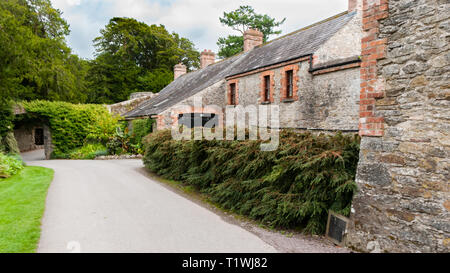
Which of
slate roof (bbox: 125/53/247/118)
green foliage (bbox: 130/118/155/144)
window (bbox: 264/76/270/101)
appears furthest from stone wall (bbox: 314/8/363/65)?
green foliage (bbox: 130/118/155/144)

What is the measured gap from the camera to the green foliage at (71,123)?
20.0m

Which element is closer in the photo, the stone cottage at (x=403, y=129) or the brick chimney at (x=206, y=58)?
the stone cottage at (x=403, y=129)

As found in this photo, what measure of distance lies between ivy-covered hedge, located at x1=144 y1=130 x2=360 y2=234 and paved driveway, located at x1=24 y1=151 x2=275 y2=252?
668mm

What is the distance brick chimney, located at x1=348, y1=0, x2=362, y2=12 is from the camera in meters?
14.8

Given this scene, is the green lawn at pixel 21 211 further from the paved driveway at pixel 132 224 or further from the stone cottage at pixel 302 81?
the stone cottage at pixel 302 81

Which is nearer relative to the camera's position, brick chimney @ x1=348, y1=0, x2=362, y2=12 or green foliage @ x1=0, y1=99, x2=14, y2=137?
brick chimney @ x1=348, y1=0, x2=362, y2=12

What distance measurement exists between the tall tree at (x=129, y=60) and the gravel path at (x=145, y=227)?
102 ft

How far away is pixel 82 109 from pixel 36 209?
15.9 m

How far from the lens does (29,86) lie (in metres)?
26.2

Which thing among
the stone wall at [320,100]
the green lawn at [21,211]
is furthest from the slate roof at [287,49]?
the green lawn at [21,211]

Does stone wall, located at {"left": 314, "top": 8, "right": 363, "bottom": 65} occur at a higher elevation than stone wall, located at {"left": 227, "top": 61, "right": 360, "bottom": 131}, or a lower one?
higher

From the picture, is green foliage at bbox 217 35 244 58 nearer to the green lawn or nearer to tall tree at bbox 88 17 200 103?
tall tree at bbox 88 17 200 103

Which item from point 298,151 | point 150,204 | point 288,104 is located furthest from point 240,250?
point 288,104

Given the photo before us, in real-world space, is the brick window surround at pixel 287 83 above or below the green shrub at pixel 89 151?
above
